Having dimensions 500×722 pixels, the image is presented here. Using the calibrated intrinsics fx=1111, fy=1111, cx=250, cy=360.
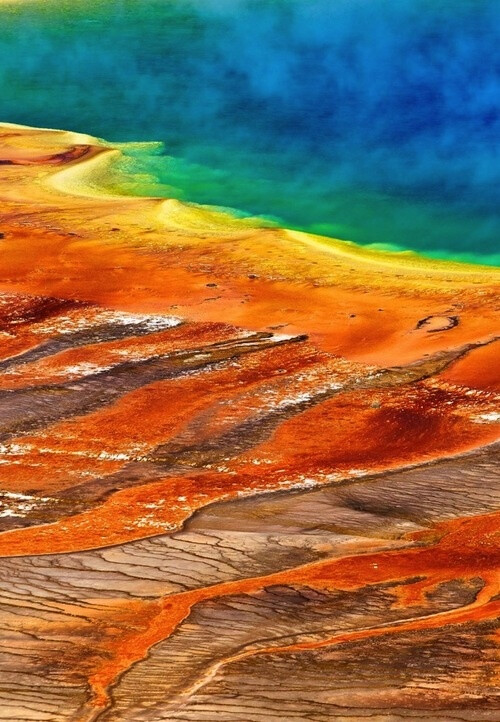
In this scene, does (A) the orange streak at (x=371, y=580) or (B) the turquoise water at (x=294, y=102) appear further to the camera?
(B) the turquoise water at (x=294, y=102)

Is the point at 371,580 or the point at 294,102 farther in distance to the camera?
the point at 294,102

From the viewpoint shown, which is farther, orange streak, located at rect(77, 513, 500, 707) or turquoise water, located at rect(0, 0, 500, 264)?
turquoise water, located at rect(0, 0, 500, 264)

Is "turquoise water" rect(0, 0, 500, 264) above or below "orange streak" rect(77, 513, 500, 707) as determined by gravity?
above

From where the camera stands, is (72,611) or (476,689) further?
(72,611)

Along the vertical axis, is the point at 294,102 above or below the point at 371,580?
above

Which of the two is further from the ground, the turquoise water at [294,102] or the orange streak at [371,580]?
the turquoise water at [294,102]

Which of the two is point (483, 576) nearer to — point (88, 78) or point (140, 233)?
point (140, 233)

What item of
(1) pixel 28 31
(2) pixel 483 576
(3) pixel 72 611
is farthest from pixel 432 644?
(1) pixel 28 31

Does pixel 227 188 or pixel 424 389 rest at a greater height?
pixel 227 188
